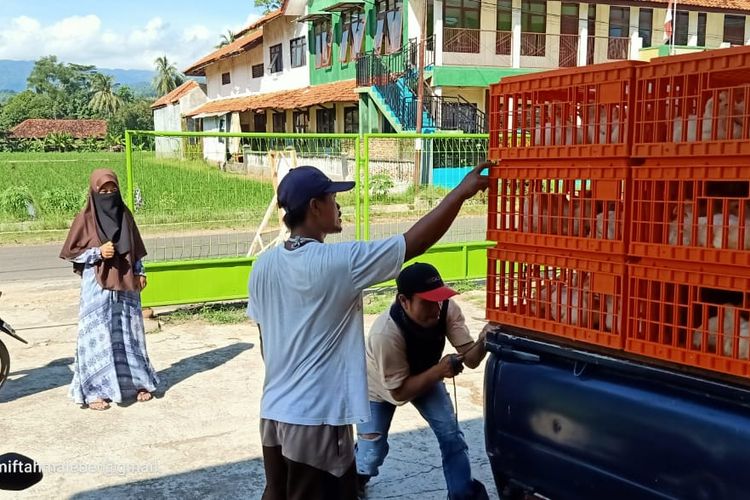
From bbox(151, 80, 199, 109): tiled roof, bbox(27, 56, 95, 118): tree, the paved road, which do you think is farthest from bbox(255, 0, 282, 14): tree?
bbox(27, 56, 95, 118): tree

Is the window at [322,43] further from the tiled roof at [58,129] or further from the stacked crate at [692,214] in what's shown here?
the tiled roof at [58,129]

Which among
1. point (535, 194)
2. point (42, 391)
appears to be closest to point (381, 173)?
point (42, 391)

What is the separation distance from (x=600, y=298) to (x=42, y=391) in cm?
503

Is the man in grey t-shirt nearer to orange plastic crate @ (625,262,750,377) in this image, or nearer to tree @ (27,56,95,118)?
orange plastic crate @ (625,262,750,377)

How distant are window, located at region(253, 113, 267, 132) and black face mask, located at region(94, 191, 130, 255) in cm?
3066

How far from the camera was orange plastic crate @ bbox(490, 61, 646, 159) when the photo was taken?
2.54m

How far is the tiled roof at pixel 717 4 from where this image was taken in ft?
85.9

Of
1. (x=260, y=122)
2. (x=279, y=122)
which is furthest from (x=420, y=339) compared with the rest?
(x=260, y=122)

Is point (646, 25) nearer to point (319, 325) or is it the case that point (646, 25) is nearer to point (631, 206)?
point (631, 206)

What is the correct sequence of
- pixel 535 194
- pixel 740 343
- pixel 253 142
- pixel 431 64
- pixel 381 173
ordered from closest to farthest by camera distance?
pixel 740 343 < pixel 535 194 < pixel 253 142 < pixel 381 173 < pixel 431 64

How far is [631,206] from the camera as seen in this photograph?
8.25ft

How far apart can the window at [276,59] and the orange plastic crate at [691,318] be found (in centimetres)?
3289

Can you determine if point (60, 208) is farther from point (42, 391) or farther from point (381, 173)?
point (42, 391)

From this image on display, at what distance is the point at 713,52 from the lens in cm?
228
